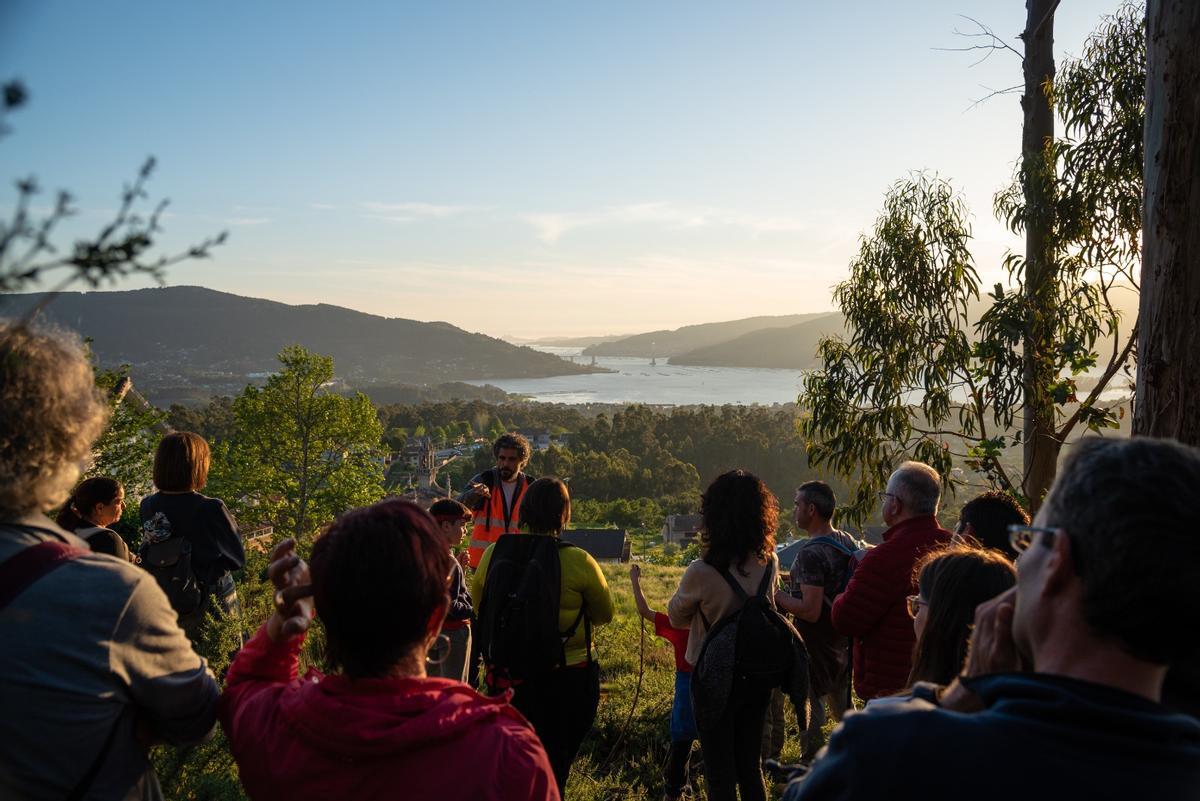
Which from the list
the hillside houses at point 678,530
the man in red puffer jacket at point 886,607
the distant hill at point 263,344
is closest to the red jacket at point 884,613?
the man in red puffer jacket at point 886,607

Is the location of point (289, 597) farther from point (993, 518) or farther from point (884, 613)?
point (993, 518)

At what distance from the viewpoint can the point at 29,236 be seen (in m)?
0.99

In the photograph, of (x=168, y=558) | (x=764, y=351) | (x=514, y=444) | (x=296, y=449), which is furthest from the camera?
(x=764, y=351)

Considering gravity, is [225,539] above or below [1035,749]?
below

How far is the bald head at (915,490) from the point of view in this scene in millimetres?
3008

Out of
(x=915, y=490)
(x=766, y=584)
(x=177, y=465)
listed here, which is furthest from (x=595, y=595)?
(x=177, y=465)

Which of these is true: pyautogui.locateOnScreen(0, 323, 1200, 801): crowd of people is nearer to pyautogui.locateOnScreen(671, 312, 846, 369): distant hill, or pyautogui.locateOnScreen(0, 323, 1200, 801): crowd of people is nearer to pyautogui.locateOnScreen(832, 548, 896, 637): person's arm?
pyautogui.locateOnScreen(832, 548, 896, 637): person's arm

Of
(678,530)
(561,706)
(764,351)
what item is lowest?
(678,530)

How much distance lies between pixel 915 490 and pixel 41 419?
2832 millimetres

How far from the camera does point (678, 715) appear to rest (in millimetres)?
3258

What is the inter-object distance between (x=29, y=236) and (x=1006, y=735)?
1366 mm

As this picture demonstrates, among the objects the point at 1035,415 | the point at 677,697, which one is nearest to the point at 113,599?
the point at 677,697

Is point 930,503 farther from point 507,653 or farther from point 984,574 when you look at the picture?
point 507,653

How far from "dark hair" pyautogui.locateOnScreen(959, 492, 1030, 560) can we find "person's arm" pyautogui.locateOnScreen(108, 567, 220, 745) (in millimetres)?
2378
